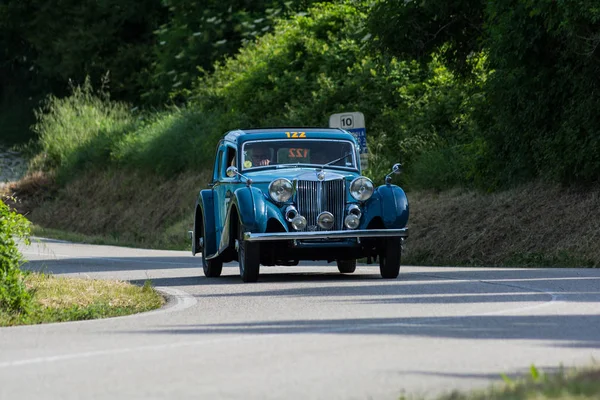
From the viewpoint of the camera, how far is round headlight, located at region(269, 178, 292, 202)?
1812 cm

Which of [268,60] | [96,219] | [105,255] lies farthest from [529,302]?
[96,219]

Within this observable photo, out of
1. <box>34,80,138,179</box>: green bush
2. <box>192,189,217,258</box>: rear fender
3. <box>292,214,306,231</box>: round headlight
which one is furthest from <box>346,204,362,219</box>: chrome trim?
<box>34,80,138,179</box>: green bush

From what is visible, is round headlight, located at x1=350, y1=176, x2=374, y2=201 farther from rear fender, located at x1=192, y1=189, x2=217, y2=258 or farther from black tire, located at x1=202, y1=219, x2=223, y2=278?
black tire, located at x1=202, y1=219, x2=223, y2=278

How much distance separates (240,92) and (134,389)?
119 feet

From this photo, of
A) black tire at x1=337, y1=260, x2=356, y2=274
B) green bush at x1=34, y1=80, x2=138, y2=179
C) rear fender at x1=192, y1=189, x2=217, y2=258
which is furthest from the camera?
green bush at x1=34, y1=80, x2=138, y2=179

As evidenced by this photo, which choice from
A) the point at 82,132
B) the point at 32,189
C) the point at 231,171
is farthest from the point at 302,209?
the point at 82,132

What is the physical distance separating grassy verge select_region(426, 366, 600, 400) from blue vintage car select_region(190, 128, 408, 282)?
955 cm

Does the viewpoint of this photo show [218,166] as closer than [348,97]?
Yes

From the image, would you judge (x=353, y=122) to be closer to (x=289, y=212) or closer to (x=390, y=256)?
(x=390, y=256)

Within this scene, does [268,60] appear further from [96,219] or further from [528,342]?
[528,342]

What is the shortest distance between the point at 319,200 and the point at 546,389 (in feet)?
35.2

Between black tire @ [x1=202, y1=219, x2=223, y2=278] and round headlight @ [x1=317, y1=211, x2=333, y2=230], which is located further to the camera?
black tire @ [x1=202, y1=219, x2=223, y2=278]

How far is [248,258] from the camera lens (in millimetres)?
18062

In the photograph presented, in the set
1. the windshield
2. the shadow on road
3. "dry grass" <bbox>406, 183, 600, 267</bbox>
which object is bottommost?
"dry grass" <bbox>406, 183, 600, 267</bbox>
